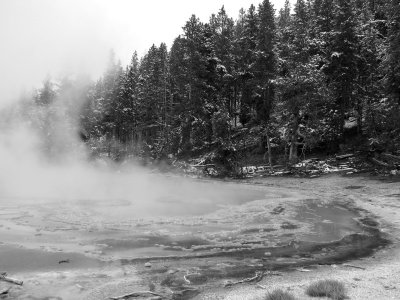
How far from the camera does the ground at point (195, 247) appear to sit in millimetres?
7828

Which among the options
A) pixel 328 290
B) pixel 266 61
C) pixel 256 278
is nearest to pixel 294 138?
pixel 266 61

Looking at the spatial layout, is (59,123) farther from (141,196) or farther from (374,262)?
(374,262)

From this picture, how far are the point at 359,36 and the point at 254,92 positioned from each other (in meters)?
11.8

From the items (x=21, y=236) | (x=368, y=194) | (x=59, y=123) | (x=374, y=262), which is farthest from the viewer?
(x=59, y=123)

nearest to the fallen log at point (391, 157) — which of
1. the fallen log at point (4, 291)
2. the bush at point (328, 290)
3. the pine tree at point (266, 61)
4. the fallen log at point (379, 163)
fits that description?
the fallen log at point (379, 163)

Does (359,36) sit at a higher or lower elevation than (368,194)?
higher

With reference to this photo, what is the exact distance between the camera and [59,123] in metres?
57.0

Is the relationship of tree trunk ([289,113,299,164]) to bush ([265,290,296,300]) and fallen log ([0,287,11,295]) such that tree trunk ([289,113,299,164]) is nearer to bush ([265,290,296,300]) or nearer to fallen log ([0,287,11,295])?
A: bush ([265,290,296,300])

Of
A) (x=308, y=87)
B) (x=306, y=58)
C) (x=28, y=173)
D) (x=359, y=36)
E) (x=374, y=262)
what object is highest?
(x=359, y=36)

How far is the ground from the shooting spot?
7.83 meters

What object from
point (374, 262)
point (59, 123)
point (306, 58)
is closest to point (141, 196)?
point (374, 262)

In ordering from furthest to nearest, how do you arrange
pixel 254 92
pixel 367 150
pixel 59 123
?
pixel 59 123 → pixel 254 92 → pixel 367 150

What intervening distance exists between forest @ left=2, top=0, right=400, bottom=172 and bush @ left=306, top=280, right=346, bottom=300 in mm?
21676

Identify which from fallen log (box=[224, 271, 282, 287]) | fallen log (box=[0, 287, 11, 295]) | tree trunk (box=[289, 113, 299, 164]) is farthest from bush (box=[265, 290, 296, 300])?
tree trunk (box=[289, 113, 299, 164])
